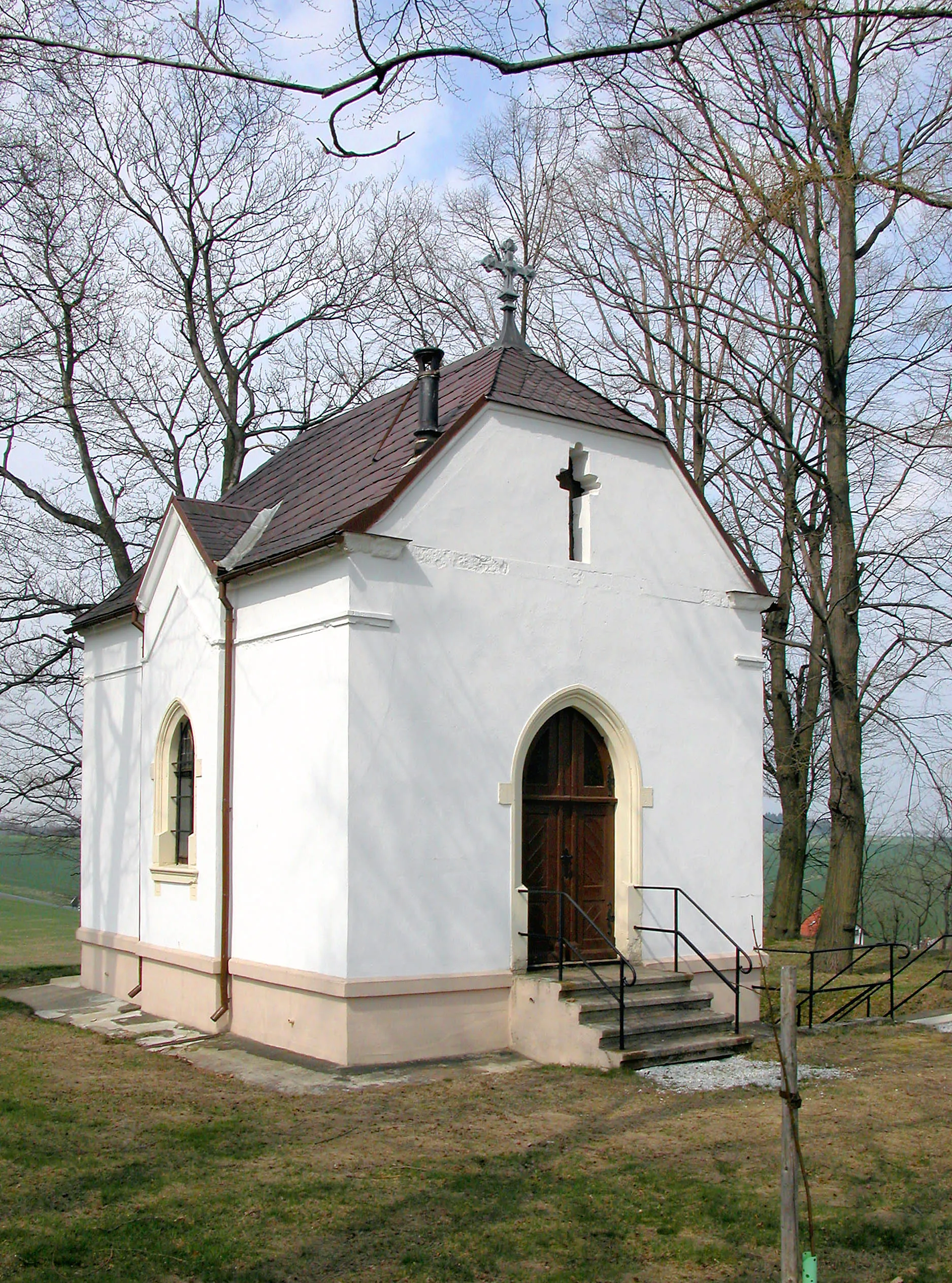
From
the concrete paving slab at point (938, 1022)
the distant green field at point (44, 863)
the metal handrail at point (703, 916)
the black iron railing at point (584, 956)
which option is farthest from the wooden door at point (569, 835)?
the distant green field at point (44, 863)

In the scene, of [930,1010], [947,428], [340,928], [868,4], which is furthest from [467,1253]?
[947,428]

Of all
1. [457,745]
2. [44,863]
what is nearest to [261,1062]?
[457,745]

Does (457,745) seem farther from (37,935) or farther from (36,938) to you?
(37,935)

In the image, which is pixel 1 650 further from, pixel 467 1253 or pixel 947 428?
pixel 467 1253

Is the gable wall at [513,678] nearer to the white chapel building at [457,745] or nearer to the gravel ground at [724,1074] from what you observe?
the white chapel building at [457,745]

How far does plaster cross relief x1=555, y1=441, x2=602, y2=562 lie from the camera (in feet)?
43.4

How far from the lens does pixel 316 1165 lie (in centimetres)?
787

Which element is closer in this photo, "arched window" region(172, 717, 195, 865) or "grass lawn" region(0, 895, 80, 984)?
"arched window" region(172, 717, 195, 865)

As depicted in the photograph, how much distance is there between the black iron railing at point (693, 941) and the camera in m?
12.7

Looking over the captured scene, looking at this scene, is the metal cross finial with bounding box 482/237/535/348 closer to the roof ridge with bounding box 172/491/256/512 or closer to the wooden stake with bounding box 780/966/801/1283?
the roof ridge with bounding box 172/491/256/512

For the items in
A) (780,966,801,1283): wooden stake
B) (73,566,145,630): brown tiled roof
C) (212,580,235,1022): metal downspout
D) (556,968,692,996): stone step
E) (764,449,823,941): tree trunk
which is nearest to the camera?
(780,966,801,1283): wooden stake

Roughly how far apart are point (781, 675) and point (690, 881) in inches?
509

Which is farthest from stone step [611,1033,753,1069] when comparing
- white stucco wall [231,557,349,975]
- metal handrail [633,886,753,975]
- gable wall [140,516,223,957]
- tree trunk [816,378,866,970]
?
tree trunk [816,378,866,970]

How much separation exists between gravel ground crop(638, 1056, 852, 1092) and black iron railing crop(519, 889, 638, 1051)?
514 mm
